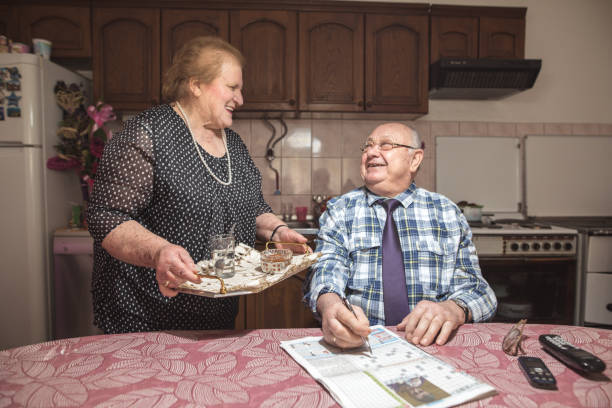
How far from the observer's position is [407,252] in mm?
1384

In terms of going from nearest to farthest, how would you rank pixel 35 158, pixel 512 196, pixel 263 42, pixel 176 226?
pixel 176 226 < pixel 35 158 < pixel 263 42 < pixel 512 196

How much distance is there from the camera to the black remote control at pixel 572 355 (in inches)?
30.9

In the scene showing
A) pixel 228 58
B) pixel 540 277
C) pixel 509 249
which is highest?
pixel 228 58

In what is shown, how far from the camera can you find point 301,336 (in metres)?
1.01

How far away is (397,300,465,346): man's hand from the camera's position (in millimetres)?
955

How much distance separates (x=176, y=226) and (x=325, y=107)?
1841 millimetres

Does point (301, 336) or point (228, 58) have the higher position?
point (228, 58)

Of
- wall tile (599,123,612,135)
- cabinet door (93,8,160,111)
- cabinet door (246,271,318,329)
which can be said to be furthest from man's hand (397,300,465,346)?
wall tile (599,123,612,135)

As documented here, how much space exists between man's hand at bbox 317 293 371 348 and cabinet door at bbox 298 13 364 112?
6.89ft

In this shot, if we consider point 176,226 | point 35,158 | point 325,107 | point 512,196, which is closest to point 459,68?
point 325,107

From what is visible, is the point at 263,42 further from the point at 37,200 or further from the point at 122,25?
the point at 37,200

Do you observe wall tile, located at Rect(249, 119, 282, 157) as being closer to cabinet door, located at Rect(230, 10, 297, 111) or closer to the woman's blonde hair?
A: cabinet door, located at Rect(230, 10, 297, 111)

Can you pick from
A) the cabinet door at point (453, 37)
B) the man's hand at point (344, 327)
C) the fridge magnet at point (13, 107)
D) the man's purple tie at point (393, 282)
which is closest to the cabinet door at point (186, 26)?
the fridge magnet at point (13, 107)

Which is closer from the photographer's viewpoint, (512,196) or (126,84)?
(126,84)
